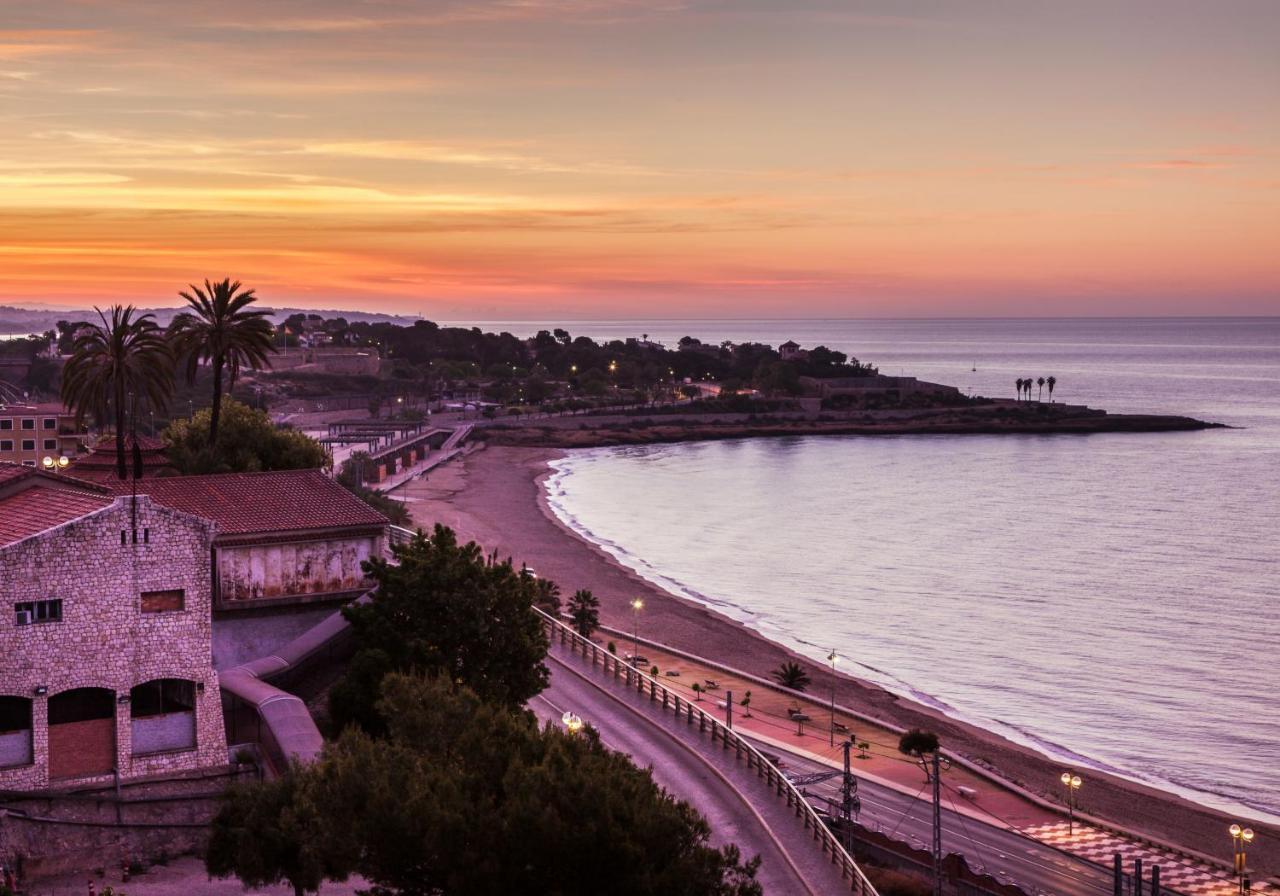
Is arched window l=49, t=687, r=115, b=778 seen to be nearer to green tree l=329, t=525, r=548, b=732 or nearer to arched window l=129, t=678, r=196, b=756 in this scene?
arched window l=129, t=678, r=196, b=756

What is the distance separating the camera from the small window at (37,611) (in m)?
27.7

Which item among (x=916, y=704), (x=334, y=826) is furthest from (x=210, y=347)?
(x=334, y=826)

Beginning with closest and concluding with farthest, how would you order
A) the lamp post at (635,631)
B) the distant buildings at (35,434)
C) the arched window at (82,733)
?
the arched window at (82,733)
the lamp post at (635,631)
the distant buildings at (35,434)

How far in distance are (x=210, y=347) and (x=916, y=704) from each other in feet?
105

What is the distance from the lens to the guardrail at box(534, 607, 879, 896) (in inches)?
1012

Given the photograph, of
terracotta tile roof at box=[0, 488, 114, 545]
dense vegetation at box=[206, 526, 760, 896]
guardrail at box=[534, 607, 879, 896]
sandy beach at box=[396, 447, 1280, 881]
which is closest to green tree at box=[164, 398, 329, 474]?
guardrail at box=[534, 607, 879, 896]

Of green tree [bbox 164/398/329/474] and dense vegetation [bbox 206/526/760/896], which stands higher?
green tree [bbox 164/398/329/474]

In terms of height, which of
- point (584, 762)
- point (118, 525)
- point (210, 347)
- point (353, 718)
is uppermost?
point (210, 347)

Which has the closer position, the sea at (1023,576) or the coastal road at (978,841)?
the coastal road at (978,841)

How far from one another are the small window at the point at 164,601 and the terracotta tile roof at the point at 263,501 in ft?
22.5

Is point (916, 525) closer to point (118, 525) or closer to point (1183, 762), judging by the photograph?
point (1183, 762)

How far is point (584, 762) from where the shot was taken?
2133cm

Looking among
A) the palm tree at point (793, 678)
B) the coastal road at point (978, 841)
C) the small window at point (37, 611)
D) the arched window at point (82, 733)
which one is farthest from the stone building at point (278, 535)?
the palm tree at point (793, 678)

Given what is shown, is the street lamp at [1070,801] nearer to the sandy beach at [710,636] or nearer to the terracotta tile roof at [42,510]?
the sandy beach at [710,636]
